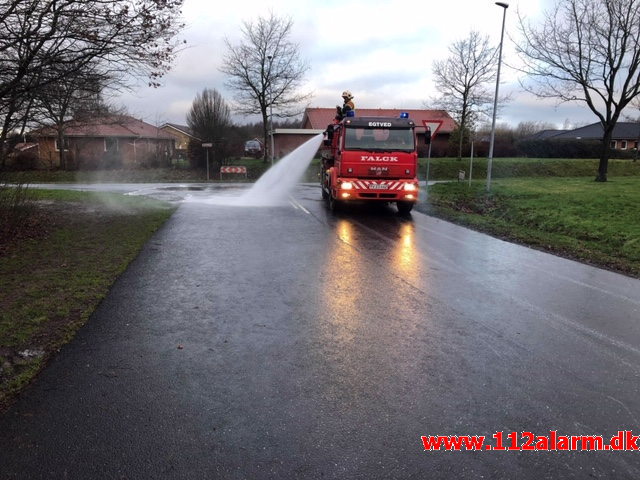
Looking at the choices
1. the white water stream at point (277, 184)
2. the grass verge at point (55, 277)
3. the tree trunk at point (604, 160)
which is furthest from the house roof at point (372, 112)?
the grass verge at point (55, 277)

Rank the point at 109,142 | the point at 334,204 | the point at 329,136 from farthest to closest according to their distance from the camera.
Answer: the point at 109,142 → the point at 329,136 → the point at 334,204

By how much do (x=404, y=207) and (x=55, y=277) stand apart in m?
9.56

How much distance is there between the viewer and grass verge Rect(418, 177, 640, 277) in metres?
8.83

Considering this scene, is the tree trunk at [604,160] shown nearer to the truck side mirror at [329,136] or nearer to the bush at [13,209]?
the truck side mirror at [329,136]

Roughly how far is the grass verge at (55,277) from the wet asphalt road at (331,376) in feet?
0.72

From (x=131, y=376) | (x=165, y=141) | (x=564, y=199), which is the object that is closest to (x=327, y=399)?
(x=131, y=376)

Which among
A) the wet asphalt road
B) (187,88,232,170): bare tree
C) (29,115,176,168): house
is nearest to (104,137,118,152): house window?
(29,115,176,168): house

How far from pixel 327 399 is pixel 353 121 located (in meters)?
10.7

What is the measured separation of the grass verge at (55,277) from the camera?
411cm

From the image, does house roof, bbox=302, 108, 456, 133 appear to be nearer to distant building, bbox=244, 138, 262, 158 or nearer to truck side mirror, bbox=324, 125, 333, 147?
distant building, bbox=244, 138, 262, 158

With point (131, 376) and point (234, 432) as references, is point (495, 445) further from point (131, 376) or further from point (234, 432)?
point (131, 376)

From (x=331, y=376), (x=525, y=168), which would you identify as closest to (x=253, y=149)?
(x=525, y=168)

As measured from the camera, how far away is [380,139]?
42.8 ft

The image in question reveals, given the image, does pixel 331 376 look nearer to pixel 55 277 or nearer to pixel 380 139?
pixel 55 277
